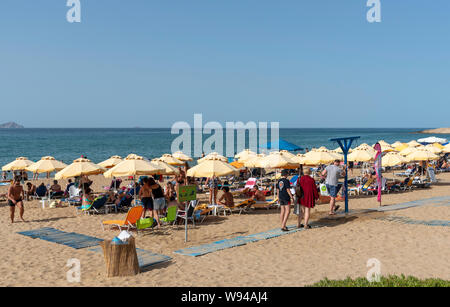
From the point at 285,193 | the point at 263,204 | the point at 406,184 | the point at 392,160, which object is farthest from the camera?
the point at 392,160

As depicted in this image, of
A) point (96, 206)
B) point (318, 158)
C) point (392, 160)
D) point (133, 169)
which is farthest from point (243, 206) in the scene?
point (392, 160)

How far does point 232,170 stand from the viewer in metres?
11.5

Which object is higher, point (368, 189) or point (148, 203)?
point (148, 203)

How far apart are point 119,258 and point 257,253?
263cm

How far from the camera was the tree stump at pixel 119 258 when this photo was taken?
607 centimetres

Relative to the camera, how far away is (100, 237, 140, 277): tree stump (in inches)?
239

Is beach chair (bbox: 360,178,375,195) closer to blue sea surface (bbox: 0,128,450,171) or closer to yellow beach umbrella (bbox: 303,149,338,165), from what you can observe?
yellow beach umbrella (bbox: 303,149,338,165)

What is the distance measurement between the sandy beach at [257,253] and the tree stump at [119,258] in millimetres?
171

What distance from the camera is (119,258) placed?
611cm

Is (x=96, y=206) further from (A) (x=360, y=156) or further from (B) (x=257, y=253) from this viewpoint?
(A) (x=360, y=156)

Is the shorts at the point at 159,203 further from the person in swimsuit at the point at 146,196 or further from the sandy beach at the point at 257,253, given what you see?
the sandy beach at the point at 257,253

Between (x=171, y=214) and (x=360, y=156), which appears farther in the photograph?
(x=360, y=156)
